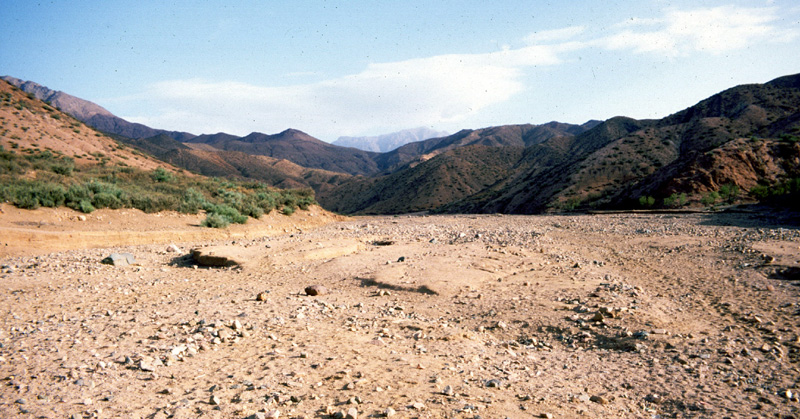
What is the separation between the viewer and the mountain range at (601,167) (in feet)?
108

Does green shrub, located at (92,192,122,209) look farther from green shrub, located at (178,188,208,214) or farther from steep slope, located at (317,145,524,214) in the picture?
steep slope, located at (317,145,524,214)

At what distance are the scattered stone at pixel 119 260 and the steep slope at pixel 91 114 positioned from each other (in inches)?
6545

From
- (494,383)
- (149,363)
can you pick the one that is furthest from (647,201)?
(149,363)

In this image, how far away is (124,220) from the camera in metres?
16.5

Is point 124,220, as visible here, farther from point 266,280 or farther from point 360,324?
point 360,324

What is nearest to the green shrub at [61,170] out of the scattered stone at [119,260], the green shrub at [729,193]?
the scattered stone at [119,260]

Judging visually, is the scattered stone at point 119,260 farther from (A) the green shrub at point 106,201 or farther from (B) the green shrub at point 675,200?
(B) the green shrub at point 675,200

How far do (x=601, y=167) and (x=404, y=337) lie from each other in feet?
148

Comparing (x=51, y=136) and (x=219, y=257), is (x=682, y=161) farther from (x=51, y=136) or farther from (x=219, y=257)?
(x=51, y=136)

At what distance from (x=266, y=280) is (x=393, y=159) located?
155 meters

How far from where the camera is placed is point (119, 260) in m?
10.9

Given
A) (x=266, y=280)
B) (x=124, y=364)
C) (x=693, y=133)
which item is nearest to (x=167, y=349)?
Answer: (x=124, y=364)

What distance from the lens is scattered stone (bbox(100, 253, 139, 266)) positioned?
10.8 m

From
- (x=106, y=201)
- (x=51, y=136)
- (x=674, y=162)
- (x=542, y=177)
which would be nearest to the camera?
(x=106, y=201)
